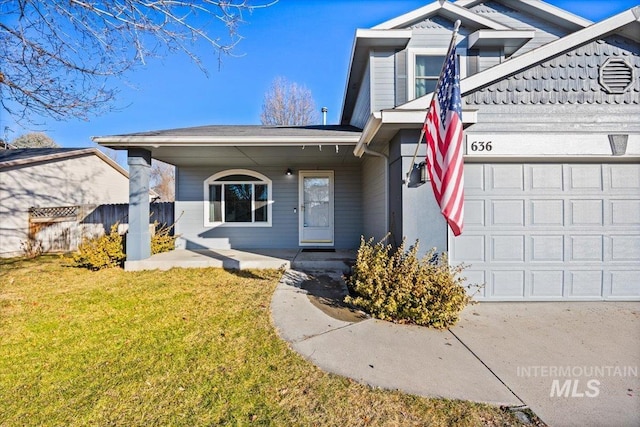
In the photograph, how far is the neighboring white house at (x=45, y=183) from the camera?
8.99m

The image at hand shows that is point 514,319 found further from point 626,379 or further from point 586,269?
point 586,269

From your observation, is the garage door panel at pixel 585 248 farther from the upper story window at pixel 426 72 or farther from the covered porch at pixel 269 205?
the covered porch at pixel 269 205

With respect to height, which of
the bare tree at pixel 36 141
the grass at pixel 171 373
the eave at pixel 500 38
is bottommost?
the grass at pixel 171 373

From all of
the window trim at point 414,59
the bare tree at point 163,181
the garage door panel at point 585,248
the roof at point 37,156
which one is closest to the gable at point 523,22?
the window trim at point 414,59

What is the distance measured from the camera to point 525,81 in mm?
4121

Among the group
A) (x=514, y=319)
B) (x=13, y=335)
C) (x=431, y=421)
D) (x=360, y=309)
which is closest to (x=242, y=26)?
(x=360, y=309)

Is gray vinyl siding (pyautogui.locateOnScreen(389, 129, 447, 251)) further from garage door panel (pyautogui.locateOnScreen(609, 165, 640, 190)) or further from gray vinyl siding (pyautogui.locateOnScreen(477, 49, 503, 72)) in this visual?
gray vinyl siding (pyautogui.locateOnScreen(477, 49, 503, 72))

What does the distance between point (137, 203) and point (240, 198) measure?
289cm

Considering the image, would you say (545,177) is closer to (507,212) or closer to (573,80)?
(507,212)

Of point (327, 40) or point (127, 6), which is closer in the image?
point (127, 6)

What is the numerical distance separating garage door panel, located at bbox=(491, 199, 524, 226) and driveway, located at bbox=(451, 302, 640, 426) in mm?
1244

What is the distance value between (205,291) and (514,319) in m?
4.62

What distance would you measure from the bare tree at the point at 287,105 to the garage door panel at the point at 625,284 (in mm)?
17438

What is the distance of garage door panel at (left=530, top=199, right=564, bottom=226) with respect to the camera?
424 centimetres
